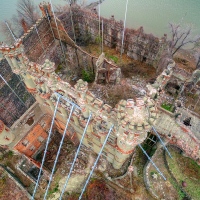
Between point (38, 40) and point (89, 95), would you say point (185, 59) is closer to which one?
point (38, 40)

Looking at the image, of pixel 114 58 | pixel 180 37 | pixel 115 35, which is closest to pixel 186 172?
pixel 180 37

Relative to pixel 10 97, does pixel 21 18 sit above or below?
above

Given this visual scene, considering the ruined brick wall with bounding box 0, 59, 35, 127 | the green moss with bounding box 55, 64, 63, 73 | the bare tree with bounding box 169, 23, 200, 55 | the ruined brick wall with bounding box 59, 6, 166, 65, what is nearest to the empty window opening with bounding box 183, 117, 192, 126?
the ruined brick wall with bounding box 59, 6, 166, 65

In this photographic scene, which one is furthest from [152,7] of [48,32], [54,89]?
Result: [54,89]

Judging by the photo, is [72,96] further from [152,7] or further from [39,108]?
[152,7]

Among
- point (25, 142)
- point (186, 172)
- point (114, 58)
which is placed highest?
point (114, 58)

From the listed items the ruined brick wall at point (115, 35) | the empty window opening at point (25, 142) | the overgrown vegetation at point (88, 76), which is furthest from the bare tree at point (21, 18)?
the empty window opening at point (25, 142)

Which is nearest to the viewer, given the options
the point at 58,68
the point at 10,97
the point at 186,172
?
the point at 186,172
